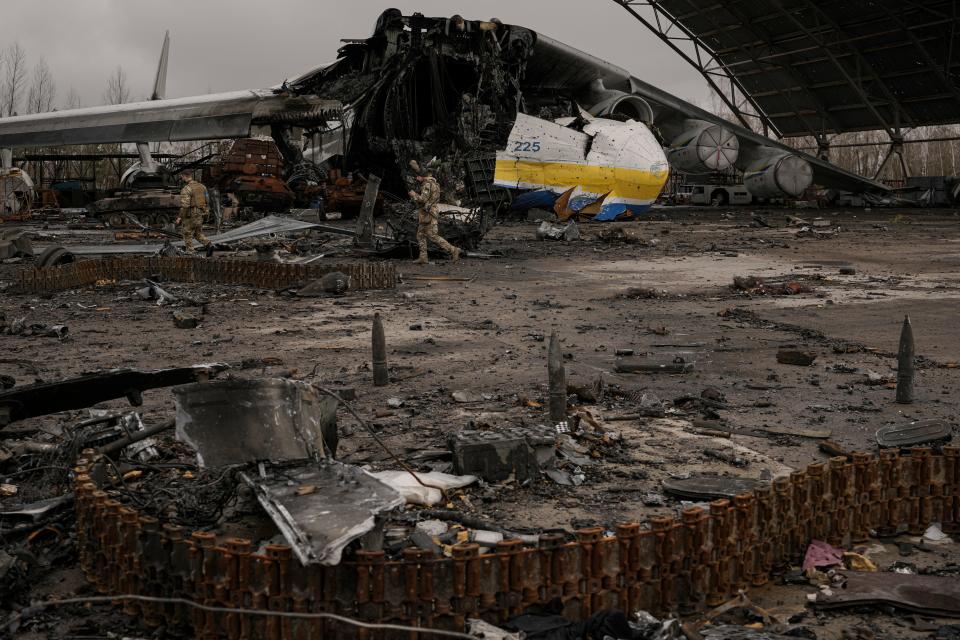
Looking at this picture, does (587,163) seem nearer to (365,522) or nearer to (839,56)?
(365,522)

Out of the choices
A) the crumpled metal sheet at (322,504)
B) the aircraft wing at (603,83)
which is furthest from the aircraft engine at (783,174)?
the crumpled metal sheet at (322,504)

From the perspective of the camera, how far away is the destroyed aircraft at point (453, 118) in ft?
76.3

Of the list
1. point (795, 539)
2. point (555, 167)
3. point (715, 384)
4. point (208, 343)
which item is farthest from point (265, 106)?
point (795, 539)

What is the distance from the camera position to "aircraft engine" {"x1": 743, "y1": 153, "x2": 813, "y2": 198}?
32.2 m

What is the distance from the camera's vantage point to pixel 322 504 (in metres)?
4.67

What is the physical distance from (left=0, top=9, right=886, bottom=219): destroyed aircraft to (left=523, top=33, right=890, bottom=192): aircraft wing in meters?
0.06

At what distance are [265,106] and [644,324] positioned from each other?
14886 mm

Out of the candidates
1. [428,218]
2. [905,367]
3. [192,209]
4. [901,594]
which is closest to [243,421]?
[901,594]

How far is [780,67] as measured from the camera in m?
40.8

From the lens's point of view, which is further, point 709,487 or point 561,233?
point 561,233

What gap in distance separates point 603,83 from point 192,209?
13730 mm

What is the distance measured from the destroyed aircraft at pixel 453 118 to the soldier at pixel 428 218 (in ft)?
11.0

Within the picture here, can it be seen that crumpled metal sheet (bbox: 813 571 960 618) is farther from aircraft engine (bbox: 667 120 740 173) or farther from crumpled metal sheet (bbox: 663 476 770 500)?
aircraft engine (bbox: 667 120 740 173)

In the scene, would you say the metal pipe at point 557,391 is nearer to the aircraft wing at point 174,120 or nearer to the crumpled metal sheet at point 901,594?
the crumpled metal sheet at point 901,594
